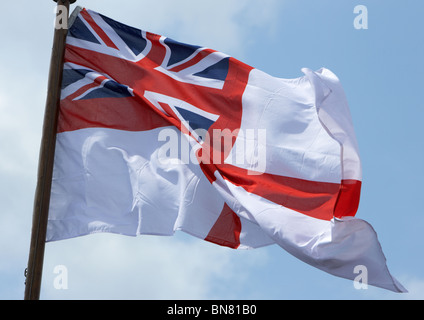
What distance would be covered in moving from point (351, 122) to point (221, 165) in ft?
6.01

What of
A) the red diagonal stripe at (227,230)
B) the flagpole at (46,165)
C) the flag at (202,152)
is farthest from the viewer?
the red diagonal stripe at (227,230)

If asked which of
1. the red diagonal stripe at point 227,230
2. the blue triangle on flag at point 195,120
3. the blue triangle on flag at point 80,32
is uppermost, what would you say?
the blue triangle on flag at point 80,32

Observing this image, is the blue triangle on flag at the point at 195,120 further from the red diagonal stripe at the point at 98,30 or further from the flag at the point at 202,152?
the red diagonal stripe at the point at 98,30

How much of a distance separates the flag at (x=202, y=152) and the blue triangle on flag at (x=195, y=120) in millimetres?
21

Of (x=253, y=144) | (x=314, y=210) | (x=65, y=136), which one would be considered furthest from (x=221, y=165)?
(x=65, y=136)

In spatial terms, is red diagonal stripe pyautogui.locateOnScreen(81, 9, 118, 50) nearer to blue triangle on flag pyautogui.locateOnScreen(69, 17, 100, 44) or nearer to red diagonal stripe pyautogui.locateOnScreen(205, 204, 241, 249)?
blue triangle on flag pyautogui.locateOnScreen(69, 17, 100, 44)

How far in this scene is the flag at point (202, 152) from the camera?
34.7 ft

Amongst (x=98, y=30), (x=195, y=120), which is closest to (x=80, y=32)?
(x=98, y=30)

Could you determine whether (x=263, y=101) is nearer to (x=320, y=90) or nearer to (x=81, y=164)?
(x=320, y=90)

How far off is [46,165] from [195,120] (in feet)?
7.23

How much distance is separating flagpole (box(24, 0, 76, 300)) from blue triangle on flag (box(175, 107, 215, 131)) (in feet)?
5.68

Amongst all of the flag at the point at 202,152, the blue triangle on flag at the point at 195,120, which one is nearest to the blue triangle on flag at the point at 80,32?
the flag at the point at 202,152

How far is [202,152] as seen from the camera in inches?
440

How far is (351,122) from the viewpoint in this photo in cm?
1103
